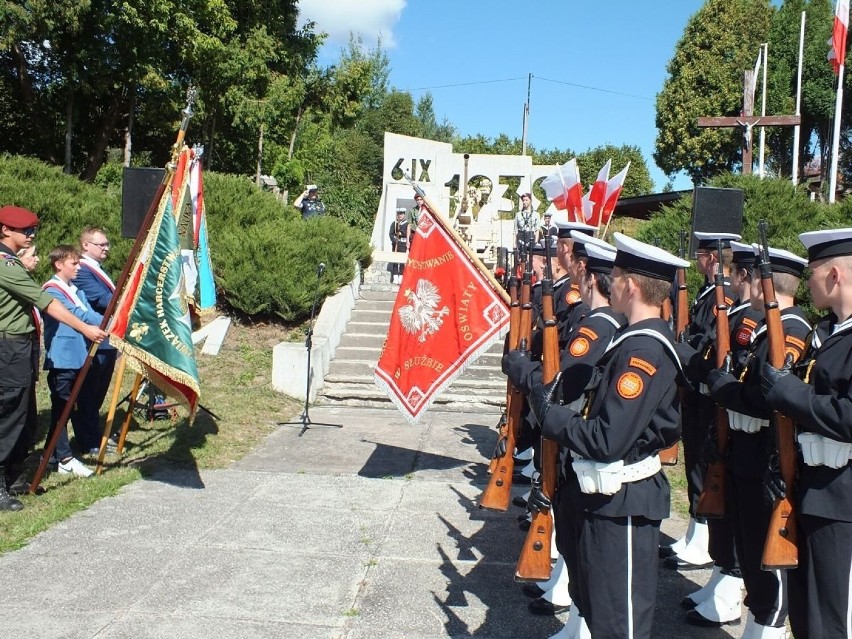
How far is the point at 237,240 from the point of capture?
1286 centimetres

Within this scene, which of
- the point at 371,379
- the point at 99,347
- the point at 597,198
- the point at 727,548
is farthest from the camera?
the point at 371,379

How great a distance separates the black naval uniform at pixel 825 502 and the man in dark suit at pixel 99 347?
18.6 ft

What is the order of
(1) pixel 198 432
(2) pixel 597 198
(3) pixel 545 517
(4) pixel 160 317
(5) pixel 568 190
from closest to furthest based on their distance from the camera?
(3) pixel 545 517 < (4) pixel 160 317 < (5) pixel 568 190 < (2) pixel 597 198 < (1) pixel 198 432

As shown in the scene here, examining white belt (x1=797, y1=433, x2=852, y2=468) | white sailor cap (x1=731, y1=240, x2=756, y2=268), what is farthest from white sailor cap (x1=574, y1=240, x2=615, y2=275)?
white belt (x1=797, y1=433, x2=852, y2=468)

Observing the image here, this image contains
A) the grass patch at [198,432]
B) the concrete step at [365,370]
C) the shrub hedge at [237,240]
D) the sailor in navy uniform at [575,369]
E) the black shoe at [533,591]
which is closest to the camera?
the sailor in navy uniform at [575,369]

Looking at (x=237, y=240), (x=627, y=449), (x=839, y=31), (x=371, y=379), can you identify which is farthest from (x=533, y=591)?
(x=839, y=31)

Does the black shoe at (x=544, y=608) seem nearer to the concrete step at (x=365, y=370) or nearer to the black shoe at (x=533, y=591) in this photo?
the black shoe at (x=533, y=591)

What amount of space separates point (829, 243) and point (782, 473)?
2.89 ft

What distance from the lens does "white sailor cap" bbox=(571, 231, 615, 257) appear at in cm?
404

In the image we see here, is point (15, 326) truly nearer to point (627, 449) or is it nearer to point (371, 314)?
point (627, 449)

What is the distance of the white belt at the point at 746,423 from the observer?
3.62m

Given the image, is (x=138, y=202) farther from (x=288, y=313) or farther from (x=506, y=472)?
(x=506, y=472)

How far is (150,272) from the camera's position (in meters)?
6.17

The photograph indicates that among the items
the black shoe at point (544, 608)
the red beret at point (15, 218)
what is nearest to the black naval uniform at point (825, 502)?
the black shoe at point (544, 608)
